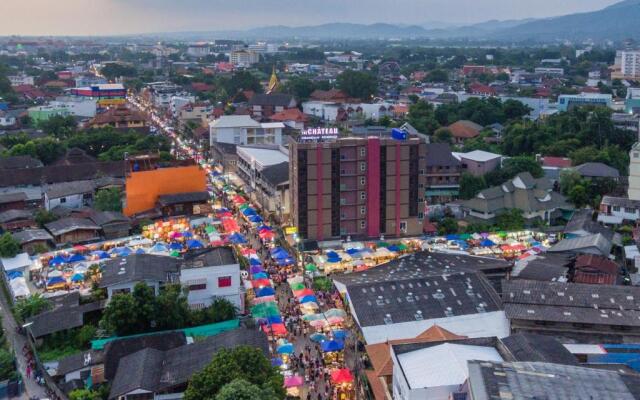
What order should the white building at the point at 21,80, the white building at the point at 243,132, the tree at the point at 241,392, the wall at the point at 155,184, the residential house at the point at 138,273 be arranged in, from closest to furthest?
the tree at the point at 241,392 → the residential house at the point at 138,273 → the wall at the point at 155,184 → the white building at the point at 243,132 → the white building at the point at 21,80

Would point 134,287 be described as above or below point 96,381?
above

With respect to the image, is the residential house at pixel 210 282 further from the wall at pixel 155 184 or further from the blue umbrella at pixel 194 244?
the wall at pixel 155 184

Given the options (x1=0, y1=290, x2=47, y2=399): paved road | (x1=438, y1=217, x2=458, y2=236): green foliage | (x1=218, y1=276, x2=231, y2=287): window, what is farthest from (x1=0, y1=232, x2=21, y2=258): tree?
(x1=438, y1=217, x2=458, y2=236): green foliage

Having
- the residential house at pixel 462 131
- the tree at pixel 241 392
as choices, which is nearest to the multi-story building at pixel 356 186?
the tree at pixel 241 392

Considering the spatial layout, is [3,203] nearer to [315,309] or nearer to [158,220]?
[158,220]

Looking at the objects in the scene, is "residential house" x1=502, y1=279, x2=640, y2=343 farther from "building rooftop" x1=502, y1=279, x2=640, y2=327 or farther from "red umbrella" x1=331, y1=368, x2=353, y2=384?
"red umbrella" x1=331, y1=368, x2=353, y2=384

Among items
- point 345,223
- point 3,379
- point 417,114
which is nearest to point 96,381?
point 3,379
